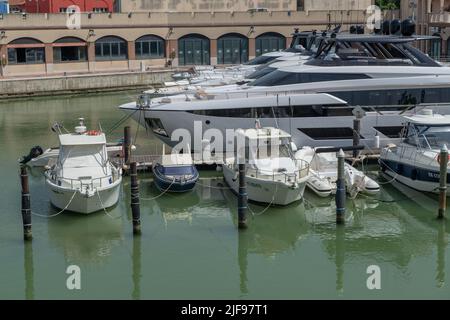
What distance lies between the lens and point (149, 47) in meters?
59.0

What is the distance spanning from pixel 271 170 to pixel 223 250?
370 centimetres

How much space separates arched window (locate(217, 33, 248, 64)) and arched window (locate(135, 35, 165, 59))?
180 inches

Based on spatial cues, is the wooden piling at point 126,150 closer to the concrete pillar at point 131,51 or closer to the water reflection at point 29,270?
the water reflection at point 29,270

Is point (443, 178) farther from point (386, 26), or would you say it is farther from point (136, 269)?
point (386, 26)

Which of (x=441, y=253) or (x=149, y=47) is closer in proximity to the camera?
(x=441, y=253)

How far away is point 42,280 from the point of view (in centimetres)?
1775

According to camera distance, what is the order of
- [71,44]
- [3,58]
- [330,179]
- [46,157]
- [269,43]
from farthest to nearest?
1. [269,43]
2. [71,44]
3. [3,58]
4. [46,157]
5. [330,179]

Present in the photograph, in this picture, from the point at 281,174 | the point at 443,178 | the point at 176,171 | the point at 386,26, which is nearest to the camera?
the point at 443,178

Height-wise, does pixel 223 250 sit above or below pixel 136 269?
above

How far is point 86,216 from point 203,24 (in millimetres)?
39972

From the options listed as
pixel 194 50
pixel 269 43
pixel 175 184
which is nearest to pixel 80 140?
pixel 175 184

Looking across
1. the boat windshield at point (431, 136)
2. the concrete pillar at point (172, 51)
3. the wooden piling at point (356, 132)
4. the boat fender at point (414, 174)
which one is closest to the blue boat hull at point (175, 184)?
the wooden piling at point (356, 132)

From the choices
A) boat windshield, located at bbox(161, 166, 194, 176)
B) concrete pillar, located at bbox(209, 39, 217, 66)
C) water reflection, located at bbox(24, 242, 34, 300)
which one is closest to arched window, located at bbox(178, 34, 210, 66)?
concrete pillar, located at bbox(209, 39, 217, 66)

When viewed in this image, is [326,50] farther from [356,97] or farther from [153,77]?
[153,77]
